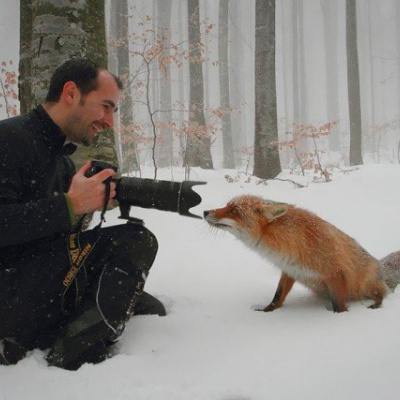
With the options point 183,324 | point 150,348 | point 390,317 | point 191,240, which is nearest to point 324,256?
point 390,317

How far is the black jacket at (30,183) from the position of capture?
1790mm

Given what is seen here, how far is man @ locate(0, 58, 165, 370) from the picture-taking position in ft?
6.11

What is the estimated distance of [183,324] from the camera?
245cm

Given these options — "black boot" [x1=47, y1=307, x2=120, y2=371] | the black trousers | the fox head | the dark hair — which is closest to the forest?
the dark hair

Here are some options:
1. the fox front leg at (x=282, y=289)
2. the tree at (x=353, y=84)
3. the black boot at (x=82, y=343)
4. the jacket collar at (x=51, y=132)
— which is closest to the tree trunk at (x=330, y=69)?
the tree at (x=353, y=84)

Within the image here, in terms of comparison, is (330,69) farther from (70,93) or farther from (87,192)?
(87,192)

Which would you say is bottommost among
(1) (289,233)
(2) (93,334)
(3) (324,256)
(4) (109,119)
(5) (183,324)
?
(5) (183,324)

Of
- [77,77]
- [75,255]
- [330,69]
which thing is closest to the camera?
[75,255]

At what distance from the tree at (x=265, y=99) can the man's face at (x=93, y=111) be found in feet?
23.5

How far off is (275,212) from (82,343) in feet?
5.47

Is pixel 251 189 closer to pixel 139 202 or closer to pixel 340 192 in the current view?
pixel 340 192

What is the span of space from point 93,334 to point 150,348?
1.16 ft

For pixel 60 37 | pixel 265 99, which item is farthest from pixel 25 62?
pixel 265 99

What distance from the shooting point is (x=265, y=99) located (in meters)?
9.48
